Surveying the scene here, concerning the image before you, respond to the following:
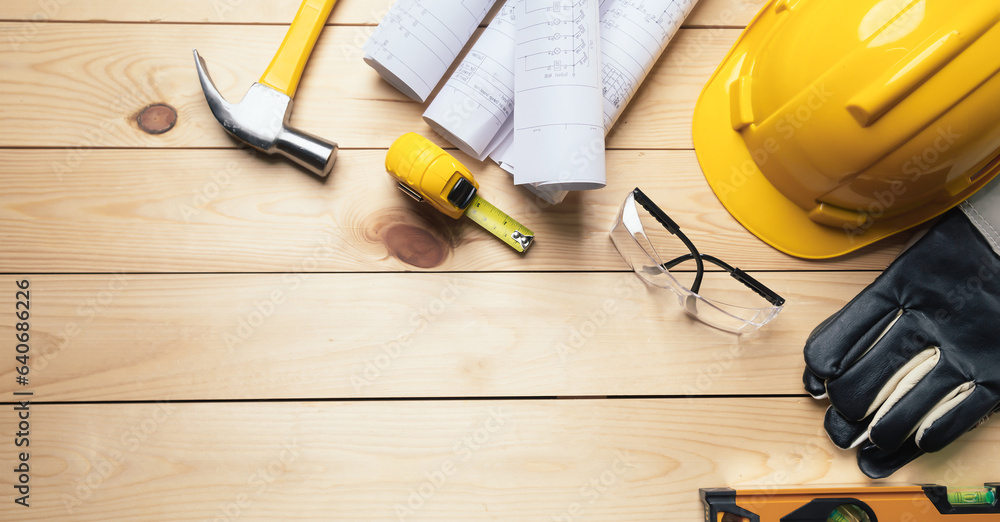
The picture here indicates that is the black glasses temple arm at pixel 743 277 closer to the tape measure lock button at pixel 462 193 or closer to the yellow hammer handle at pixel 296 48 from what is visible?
the tape measure lock button at pixel 462 193

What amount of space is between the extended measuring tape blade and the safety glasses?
137 millimetres

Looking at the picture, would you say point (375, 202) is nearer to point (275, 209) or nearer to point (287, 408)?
point (275, 209)

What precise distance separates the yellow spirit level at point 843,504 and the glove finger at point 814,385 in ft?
0.43

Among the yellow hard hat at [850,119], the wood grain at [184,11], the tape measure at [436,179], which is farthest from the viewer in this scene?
the wood grain at [184,11]

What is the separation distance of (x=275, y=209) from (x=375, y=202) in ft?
0.49

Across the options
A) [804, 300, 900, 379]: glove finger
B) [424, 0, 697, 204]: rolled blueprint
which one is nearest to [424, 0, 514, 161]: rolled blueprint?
[424, 0, 697, 204]: rolled blueprint

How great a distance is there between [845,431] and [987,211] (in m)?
0.37

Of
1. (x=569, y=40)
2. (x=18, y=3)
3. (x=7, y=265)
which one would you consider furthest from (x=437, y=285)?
(x=18, y=3)

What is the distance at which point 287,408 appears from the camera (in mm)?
786

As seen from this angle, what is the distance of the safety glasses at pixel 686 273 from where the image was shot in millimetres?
768

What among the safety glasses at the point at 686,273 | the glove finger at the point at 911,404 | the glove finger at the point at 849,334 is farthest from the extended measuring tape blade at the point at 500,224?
the glove finger at the point at 911,404

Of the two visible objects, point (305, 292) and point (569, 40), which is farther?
point (305, 292)

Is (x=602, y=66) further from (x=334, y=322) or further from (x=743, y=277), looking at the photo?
(x=334, y=322)

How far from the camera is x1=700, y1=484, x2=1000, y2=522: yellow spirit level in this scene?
2.48 feet
